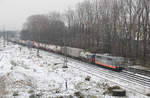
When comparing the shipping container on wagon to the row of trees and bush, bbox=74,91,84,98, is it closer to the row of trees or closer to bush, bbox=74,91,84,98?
the row of trees

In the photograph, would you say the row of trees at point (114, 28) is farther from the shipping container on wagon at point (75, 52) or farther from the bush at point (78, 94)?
the bush at point (78, 94)

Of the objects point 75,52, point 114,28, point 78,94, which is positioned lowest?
point 78,94

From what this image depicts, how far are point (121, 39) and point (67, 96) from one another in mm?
33045

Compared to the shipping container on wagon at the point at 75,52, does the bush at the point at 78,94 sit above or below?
below

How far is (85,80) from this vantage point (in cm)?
2003

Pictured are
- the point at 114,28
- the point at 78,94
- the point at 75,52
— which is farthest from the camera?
the point at 114,28

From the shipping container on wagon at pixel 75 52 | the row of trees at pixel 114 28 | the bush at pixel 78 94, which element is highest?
the row of trees at pixel 114 28

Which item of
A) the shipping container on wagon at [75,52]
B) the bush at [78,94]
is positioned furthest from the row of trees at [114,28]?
the bush at [78,94]

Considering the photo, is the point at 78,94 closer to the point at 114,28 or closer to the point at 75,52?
the point at 75,52

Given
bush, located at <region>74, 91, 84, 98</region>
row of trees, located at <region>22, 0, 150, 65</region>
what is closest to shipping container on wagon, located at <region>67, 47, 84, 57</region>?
row of trees, located at <region>22, 0, 150, 65</region>

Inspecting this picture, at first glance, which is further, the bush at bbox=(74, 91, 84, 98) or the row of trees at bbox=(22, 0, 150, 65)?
the row of trees at bbox=(22, 0, 150, 65)

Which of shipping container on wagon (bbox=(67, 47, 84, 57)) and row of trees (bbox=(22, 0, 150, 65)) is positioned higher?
row of trees (bbox=(22, 0, 150, 65))

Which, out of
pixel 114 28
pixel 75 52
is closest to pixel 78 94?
pixel 75 52

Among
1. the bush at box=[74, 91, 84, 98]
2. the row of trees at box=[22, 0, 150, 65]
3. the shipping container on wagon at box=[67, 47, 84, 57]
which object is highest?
the row of trees at box=[22, 0, 150, 65]
